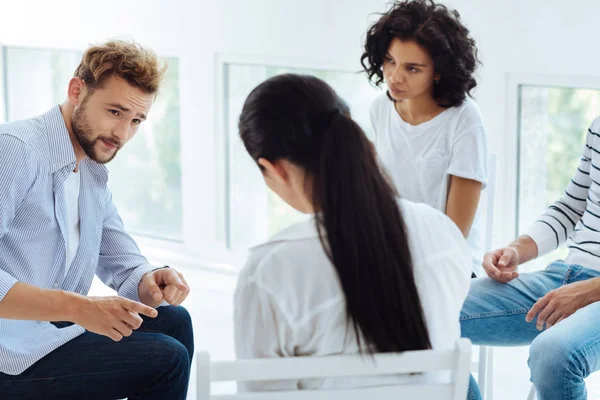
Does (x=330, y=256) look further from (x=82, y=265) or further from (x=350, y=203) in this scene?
(x=82, y=265)

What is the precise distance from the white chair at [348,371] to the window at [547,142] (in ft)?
6.10

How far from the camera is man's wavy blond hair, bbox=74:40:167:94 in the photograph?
1851 mm

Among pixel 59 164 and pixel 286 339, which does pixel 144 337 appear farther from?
pixel 286 339

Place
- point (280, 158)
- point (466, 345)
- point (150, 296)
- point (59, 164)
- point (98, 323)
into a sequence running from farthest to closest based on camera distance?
1. point (150, 296)
2. point (59, 164)
3. point (98, 323)
4. point (280, 158)
5. point (466, 345)

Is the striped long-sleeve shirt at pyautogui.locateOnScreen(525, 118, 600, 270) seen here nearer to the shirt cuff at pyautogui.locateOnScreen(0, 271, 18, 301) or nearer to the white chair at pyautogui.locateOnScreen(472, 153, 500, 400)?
the white chair at pyautogui.locateOnScreen(472, 153, 500, 400)

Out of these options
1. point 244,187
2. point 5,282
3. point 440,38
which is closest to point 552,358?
point 440,38

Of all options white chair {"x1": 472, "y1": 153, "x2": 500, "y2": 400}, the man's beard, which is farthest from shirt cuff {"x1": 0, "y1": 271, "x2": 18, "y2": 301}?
white chair {"x1": 472, "y1": 153, "x2": 500, "y2": 400}

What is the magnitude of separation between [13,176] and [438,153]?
1.04 meters

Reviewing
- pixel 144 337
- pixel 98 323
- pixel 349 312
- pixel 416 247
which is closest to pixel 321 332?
pixel 349 312

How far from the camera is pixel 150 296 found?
1.92 meters

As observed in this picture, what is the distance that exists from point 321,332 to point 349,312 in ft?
0.18

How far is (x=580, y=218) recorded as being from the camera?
2.12 metres

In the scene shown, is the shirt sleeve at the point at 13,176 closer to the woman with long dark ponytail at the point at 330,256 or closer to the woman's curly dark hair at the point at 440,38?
the woman with long dark ponytail at the point at 330,256

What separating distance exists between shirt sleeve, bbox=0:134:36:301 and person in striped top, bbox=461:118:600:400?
3.33ft
